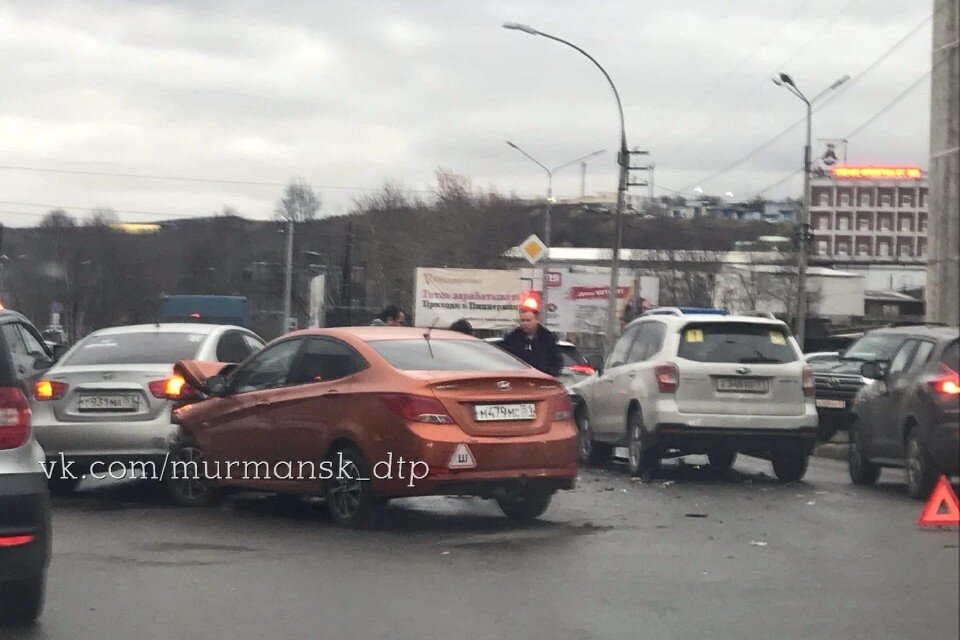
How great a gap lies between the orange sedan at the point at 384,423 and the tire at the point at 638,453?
3.83 m

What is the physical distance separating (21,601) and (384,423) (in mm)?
3807

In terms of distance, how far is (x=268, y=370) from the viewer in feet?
39.5

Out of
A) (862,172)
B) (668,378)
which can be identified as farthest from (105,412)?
(862,172)

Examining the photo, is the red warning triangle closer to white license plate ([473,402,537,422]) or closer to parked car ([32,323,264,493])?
white license plate ([473,402,537,422])

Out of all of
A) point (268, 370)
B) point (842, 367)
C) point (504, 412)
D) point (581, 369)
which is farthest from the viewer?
point (581, 369)

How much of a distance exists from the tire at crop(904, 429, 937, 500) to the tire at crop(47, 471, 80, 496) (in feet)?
24.9

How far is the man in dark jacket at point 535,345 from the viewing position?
1480cm

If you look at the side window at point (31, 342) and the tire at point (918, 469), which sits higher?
the side window at point (31, 342)

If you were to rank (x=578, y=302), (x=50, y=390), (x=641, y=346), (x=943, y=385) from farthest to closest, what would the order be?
(x=578, y=302)
(x=641, y=346)
(x=50, y=390)
(x=943, y=385)

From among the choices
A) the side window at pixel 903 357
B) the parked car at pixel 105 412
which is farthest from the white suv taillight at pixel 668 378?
the parked car at pixel 105 412

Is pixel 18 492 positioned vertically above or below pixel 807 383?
below

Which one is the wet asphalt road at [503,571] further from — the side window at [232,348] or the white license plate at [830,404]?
the white license plate at [830,404]

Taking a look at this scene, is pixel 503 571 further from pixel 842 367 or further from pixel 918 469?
pixel 842 367

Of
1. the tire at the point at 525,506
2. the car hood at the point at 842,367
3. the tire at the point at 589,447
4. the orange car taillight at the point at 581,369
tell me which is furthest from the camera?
the orange car taillight at the point at 581,369
